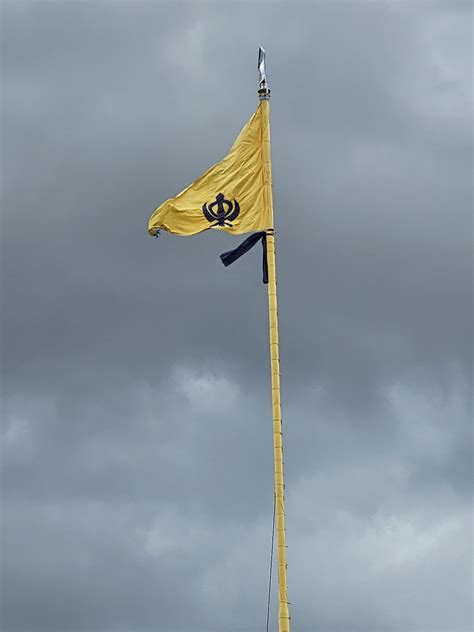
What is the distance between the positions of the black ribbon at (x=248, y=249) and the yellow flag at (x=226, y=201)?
48 centimetres

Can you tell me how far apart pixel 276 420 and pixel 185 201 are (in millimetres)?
14021

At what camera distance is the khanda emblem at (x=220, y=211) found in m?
76.4

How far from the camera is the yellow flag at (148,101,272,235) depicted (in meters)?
76.5

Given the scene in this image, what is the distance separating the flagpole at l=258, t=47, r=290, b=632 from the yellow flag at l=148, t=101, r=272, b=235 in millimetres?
197

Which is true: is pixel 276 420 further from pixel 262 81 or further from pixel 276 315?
pixel 262 81

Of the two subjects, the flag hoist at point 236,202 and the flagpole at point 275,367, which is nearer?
the flagpole at point 275,367

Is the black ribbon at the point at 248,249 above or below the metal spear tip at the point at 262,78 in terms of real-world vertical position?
below

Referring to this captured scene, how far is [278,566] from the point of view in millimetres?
71062

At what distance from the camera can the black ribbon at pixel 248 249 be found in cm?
7656

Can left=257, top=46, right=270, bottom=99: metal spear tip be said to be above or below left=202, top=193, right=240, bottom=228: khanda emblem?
above

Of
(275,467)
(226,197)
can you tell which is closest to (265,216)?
(226,197)

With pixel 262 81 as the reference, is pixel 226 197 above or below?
below

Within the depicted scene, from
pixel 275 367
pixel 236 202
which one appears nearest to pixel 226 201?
pixel 236 202

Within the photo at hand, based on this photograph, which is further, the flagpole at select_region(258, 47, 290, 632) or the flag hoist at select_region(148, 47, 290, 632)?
the flag hoist at select_region(148, 47, 290, 632)
